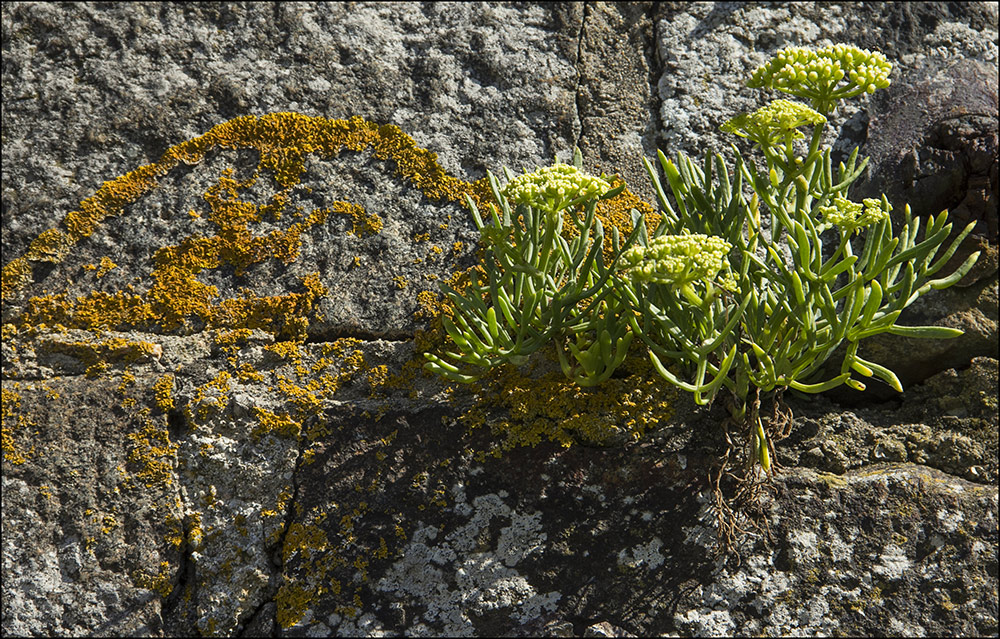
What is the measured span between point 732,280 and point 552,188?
0.38m

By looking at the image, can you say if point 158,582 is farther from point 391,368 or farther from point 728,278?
point 728,278

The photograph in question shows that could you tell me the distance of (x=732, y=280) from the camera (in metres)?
1.39

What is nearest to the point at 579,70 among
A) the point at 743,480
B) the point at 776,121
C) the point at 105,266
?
the point at 776,121

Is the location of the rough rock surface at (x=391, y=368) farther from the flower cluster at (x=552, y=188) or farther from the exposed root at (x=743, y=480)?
the flower cluster at (x=552, y=188)

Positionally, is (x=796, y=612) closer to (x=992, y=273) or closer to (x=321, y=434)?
(x=992, y=273)

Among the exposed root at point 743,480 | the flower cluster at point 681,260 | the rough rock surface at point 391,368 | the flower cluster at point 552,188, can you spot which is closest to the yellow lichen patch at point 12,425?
the rough rock surface at point 391,368

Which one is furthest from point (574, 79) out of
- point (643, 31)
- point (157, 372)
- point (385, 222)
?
point (157, 372)

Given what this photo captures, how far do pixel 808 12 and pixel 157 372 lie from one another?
1.67 m

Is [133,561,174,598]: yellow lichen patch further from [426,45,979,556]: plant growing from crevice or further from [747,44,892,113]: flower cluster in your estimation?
[747,44,892,113]: flower cluster

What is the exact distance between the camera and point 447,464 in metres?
1.53

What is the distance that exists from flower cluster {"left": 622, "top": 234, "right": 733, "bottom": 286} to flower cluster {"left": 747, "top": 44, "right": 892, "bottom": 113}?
313mm

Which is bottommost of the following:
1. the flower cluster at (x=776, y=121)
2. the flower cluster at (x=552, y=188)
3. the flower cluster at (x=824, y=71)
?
the flower cluster at (x=552, y=188)

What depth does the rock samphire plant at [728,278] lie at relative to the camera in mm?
1302

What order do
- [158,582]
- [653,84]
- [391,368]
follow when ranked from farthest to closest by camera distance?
1. [653,84]
2. [391,368]
3. [158,582]
